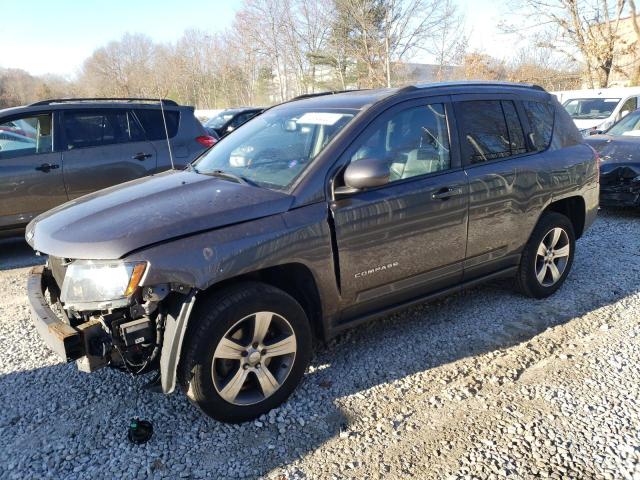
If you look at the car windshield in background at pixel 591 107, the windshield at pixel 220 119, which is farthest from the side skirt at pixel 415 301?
the windshield at pixel 220 119

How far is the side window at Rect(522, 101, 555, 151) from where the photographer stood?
13.8ft

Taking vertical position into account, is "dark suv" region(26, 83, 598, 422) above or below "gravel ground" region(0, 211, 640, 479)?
above

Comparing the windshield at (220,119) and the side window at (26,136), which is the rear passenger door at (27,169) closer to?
the side window at (26,136)

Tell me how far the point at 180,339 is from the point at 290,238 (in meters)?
0.80

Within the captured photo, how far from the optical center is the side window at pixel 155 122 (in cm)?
667

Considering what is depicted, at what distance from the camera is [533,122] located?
4223 millimetres

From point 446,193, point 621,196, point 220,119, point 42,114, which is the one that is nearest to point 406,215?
point 446,193

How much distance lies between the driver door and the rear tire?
34.7 inches

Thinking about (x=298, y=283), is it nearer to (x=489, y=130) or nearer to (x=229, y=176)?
(x=229, y=176)

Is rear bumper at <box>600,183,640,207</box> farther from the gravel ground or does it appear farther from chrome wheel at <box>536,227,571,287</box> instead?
the gravel ground

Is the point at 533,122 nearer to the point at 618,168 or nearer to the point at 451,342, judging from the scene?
the point at 451,342

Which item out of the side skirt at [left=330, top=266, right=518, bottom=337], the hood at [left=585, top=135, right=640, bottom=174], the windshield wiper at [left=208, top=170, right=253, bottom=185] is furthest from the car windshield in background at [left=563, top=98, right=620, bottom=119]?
the windshield wiper at [left=208, top=170, right=253, bottom=185]

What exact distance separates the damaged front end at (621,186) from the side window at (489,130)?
3.88 meters

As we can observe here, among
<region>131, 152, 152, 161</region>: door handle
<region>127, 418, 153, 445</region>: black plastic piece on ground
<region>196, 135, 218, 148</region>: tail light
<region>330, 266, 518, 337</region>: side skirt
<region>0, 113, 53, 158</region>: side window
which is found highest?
<region>0, 113, 53, 158</region>: side window
